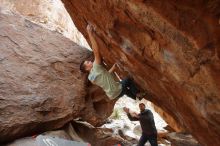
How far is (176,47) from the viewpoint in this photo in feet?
15.2

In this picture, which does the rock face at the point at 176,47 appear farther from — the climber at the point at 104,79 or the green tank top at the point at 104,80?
the green tank top at the point at 104,80

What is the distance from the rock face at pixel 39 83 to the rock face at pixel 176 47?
2.97m

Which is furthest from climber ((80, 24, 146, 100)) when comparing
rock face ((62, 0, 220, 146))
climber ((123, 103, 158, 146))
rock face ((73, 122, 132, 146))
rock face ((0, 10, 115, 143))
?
A: rock face ((73, 122, 132, 146))

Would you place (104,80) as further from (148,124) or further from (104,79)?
(148,124)

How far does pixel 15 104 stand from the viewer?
8.37 meters

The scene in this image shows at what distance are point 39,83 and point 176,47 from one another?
208 inches

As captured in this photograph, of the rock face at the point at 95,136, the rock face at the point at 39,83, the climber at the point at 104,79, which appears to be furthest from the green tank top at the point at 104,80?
the rock face at the point at 95,136

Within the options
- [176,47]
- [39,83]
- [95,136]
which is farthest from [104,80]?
[95,136]

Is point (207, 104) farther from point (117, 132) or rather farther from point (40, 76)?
point (117, 132)

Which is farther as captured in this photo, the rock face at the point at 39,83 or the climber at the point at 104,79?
the rock face at the point at 39,83

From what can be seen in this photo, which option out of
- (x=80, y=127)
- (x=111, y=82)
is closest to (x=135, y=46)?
(x=111, y=82)

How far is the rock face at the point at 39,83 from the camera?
27.6 ft

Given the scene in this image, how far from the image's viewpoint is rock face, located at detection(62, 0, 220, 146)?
4156mm

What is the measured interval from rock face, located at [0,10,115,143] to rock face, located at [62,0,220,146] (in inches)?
117
